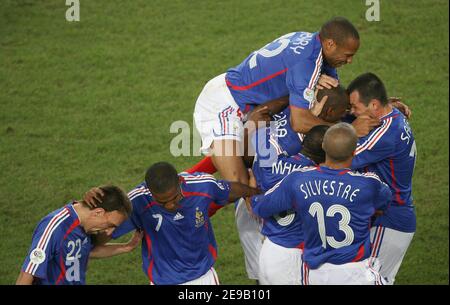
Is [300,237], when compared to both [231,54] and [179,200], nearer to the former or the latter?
[179,200]

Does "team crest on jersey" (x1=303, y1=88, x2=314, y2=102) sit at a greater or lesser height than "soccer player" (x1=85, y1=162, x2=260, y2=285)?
greater

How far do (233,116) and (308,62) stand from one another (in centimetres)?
84

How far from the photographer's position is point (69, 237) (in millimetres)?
5887

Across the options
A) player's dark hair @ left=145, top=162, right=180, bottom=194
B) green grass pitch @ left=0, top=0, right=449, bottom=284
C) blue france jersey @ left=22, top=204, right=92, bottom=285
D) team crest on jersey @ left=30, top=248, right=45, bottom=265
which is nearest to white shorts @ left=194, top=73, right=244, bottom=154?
player's dark hair @ left=145, top=162, right=180, bottom=194

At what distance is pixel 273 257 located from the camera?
679 centimetres

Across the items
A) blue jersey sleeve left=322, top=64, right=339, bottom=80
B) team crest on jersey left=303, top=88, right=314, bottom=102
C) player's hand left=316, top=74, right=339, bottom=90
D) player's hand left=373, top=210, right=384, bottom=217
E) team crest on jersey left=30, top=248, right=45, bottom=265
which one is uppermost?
blue jersey sleeve left=322, top=64, right=339, bottom=80

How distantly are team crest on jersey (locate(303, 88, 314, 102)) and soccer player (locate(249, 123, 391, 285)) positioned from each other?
63 cm

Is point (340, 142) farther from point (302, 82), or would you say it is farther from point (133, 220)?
point (133, 220)

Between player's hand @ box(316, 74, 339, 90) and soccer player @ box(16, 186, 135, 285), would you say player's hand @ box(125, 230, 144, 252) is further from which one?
player's hand @ box(316, 74, 339, 90)

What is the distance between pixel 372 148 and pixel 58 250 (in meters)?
2.53

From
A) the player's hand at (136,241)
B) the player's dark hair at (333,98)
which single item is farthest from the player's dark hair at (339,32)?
the player's hand at (136,241)

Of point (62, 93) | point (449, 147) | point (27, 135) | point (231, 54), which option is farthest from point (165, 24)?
point (449, 147)

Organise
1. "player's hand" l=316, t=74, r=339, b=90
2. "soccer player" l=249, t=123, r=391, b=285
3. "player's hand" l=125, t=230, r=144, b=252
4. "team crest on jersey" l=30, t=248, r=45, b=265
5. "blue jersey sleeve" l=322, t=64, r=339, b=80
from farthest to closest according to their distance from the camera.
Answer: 1. "blue jersey sleeve" l=322, t=64, r=339, b=80
2. "player's hand" l=316, t=74, r=339, b=90
3. "player's hand" l=125, t=230, r=144, b=252
4. "soccer player" l=249, t=123, r=391, b=285
5. "team crest on jersey" l=30, t=248, r=45, b=265

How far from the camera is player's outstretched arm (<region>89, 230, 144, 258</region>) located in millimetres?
6465
